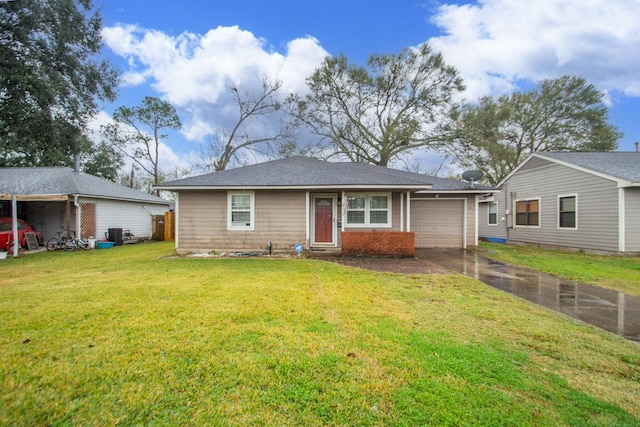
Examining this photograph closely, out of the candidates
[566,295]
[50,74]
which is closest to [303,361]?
[566,295]

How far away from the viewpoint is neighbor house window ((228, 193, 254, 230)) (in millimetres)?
10094

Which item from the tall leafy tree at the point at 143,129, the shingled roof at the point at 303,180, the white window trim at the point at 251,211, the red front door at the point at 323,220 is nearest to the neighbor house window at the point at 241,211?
the white window trim at the point at 251,211

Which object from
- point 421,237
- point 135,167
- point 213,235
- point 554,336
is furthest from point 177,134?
point 554,336

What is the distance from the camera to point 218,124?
2323 centimetres

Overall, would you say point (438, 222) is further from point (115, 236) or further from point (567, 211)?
point (115, 236)

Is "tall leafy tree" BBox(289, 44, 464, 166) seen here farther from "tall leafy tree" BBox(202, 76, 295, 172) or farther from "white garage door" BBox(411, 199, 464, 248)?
"white garage door" BBox(411, 199, 464, 248)

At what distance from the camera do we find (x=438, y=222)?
11.8 metres

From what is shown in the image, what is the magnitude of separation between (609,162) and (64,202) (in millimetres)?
24055

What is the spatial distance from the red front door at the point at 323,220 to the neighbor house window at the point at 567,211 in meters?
9.64

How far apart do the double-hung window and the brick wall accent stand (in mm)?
9062

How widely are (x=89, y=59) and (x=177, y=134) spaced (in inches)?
495

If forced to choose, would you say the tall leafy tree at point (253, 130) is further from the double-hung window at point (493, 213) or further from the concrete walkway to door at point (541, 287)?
the concrete walkway to door at point (541, 287)

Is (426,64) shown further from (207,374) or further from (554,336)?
(207,374)

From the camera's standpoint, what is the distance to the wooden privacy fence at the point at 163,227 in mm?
16484
